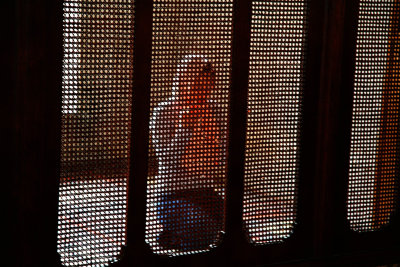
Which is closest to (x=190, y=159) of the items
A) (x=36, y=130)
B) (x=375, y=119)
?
(x=36, y=130)

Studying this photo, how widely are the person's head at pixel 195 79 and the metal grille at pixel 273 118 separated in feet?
0.68

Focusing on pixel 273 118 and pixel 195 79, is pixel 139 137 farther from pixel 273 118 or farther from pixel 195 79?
pixel 273 118

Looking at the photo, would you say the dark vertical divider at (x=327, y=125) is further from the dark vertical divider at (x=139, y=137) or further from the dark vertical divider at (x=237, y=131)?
the dark vertical divider at (x=139, y=137)

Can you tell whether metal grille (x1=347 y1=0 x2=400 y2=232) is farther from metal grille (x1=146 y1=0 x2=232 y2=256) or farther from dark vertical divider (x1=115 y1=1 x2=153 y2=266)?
dark vertical divider (x1=115 y1=1 x2=153 y2=266)

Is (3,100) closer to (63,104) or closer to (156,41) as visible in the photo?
(63,104)

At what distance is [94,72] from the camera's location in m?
2.22

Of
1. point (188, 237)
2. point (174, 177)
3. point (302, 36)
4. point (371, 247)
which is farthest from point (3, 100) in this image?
point (371, 247)

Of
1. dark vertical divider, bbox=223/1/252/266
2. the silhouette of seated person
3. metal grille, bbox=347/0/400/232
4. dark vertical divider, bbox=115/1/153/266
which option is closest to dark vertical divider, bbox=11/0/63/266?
dark vertical divider, bbox=115/1/153/266

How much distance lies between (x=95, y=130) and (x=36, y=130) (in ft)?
0.78

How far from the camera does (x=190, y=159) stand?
242 centimetres

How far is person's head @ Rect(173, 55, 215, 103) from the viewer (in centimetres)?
238

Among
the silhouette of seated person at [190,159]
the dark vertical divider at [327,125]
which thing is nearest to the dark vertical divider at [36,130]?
the silhouette of seated person at [190,159]

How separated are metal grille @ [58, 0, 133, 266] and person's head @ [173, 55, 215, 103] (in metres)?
0.24

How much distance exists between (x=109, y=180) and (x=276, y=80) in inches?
34.8
